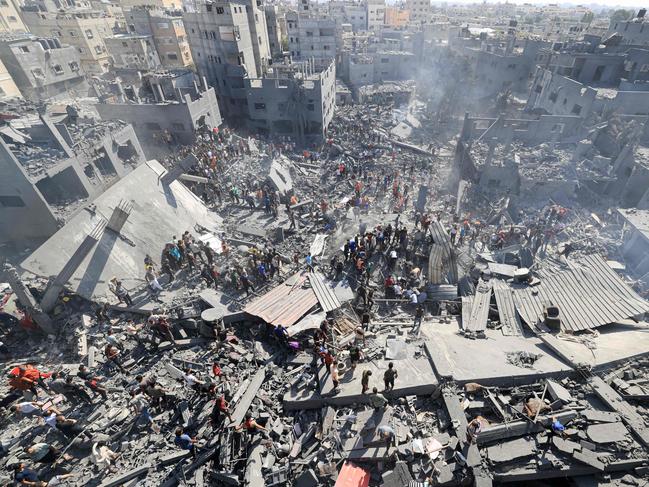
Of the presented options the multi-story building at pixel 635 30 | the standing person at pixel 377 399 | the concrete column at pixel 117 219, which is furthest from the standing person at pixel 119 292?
the multi-story building at pixel 635 30

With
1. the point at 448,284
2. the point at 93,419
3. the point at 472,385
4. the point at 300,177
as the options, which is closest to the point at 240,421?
the point at 93,419

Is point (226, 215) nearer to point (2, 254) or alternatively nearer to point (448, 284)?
point (2, 254)

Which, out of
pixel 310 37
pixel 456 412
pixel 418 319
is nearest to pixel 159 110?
pixel 418 319

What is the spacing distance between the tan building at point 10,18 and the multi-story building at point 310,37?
42.5m

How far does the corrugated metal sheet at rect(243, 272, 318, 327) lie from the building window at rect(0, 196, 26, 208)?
48.0ft

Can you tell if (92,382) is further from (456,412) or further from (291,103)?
(291,103)

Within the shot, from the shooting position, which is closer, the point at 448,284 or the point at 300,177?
the point at 448,284

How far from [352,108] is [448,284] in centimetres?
3707

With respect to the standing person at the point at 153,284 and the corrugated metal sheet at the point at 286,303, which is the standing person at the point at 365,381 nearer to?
the corrugated metal sheet at the point at 286,303

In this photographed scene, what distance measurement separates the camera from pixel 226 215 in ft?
77.7

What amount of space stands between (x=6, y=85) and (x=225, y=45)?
86.7 feet

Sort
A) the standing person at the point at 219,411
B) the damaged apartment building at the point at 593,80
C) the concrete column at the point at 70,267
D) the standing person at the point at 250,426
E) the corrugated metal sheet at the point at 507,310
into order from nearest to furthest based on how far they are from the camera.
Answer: the standing person at the point at 250,426, the standing person at the point at 219,411, the corrugated metal sheet at the point at 507,310, the concrete column at the point at 70,267, the damaged apartment building at the point at 593,80

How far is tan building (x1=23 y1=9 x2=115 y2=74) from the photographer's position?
5003 cm

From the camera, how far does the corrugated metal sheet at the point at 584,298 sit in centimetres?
1352
